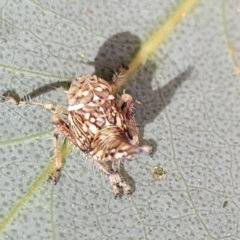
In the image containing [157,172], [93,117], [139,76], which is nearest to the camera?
[93,117]

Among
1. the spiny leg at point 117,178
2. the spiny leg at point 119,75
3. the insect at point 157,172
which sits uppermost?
the spiny leg at point 119,75

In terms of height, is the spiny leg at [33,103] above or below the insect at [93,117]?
below

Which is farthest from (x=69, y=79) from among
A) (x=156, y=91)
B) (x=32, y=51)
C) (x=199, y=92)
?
(x=199, y=92)

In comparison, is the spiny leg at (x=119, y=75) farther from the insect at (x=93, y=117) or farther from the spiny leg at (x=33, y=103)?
the spiny leg at (x=33, y=103)

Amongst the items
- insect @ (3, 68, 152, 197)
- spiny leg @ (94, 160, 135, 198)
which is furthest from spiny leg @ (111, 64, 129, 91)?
spiny leg @ (94, 160, 135, 198)

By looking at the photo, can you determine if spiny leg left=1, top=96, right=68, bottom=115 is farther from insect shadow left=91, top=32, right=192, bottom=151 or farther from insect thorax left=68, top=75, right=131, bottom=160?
insect shadow left=91, top=32, right=192, bottom=151

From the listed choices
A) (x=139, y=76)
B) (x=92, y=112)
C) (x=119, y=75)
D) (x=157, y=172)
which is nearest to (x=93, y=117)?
(x=92, y=112)

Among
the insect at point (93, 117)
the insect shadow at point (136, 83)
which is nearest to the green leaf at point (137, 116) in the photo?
the insect shadow at point (136, 83)

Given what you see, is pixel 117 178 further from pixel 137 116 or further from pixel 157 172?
pixel 137 116
